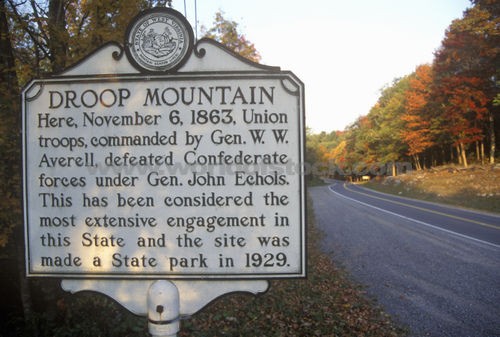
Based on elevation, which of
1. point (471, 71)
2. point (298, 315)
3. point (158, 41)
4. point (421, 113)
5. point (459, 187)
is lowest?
point (298, 315)

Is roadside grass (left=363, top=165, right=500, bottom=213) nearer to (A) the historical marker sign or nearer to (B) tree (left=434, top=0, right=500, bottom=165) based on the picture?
(B) tree (left=434, top=0, right=500, bottom=165)

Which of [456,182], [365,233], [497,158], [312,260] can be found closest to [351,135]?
[497,158]

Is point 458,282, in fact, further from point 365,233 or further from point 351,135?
point 351,135

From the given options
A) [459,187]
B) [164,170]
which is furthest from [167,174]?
[459,187]

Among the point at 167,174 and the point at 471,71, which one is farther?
the point at 471,71

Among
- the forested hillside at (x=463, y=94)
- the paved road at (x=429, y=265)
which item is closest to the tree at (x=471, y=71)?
the forested hillside at (x=463, y=94)

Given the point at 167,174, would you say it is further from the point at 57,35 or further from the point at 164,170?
the point at 57,35

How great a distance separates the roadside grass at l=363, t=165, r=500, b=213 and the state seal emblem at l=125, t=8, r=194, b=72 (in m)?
22.1

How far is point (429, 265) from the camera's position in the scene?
9.31 metres

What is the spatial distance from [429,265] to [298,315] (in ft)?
18.0

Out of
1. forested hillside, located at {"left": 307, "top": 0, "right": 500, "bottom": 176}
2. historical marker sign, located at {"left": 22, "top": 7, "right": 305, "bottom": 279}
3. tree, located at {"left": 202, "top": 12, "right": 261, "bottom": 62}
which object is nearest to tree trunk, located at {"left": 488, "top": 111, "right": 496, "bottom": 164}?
forested hillside, located at {"left": 307, "top": 0, "right": 500, "bottom": 176}

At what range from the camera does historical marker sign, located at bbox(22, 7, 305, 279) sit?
2.10 meters

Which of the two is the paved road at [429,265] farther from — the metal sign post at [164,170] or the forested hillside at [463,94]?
the forested hillside at [463,94]

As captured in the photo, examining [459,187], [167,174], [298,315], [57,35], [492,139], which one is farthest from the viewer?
[492,139]
